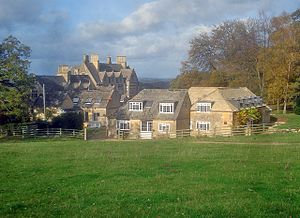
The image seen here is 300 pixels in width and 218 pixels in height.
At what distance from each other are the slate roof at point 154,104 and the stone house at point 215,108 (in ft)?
8.06

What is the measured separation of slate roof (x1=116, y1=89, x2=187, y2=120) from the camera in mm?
54250

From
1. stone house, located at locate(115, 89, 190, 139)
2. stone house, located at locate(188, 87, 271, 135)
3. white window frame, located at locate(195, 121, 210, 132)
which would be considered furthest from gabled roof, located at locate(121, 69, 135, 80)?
white window frame, located at locate(195, 121, 210, 132)

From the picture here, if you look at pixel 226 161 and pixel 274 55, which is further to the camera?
pixel 274 55

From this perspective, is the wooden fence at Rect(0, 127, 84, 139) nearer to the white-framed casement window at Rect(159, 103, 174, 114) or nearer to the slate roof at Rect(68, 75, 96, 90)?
the white-framed casement window at Rect(159, 103, 174, 114)

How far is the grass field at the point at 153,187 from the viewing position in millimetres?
9773

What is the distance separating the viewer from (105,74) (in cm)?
11375

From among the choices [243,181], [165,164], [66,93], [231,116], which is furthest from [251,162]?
[66,93]

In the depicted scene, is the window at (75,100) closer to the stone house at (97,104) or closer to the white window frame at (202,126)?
the stone house at (97,104)

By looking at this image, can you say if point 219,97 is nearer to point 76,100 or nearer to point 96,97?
point 96,97

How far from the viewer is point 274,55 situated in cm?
6188

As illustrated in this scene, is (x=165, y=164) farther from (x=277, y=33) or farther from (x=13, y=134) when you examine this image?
(x=277, y=33)

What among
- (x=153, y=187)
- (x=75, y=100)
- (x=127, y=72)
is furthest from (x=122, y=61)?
(x=153, y=187)

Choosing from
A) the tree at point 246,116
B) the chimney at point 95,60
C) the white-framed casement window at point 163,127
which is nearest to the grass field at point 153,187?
the tree at point 246,116

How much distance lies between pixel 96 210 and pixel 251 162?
971cm
